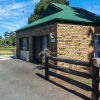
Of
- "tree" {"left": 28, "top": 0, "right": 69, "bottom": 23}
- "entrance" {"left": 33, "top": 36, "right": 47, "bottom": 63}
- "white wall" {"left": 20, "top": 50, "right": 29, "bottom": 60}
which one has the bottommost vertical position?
"white wall" {"left": 20, "top": 50, "right": 29, "bottom": 60}

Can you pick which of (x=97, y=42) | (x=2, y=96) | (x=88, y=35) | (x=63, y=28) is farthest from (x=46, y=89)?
(x=97, y=42)

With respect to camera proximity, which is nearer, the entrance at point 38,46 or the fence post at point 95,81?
the fence post at point 95,81

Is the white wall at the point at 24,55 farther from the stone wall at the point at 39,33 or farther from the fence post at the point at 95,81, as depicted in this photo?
the fence post at the point at 95,81

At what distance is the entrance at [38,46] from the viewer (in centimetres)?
1289

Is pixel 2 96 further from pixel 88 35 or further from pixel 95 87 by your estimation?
pixel 88 35

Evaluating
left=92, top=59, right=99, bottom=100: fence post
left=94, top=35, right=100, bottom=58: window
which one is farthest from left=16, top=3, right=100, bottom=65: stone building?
left=92, top=59, right=99, bottom=100: fence post

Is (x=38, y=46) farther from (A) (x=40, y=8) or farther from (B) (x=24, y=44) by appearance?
(A) (x=40, y=8)

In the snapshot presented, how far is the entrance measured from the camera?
42.3ft

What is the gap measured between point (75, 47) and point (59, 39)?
149 centimetres

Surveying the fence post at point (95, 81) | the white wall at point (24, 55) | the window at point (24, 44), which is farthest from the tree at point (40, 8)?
the fence post at point (95, 81)

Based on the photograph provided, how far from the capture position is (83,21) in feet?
34.1

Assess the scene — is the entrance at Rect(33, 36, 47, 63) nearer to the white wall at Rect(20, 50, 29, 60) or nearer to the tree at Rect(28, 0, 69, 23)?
the white wall at Rect(20, 50, 29, 60)

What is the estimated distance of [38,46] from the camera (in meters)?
13.9

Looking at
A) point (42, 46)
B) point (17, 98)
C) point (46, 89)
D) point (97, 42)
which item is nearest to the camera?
point (17, 98)
